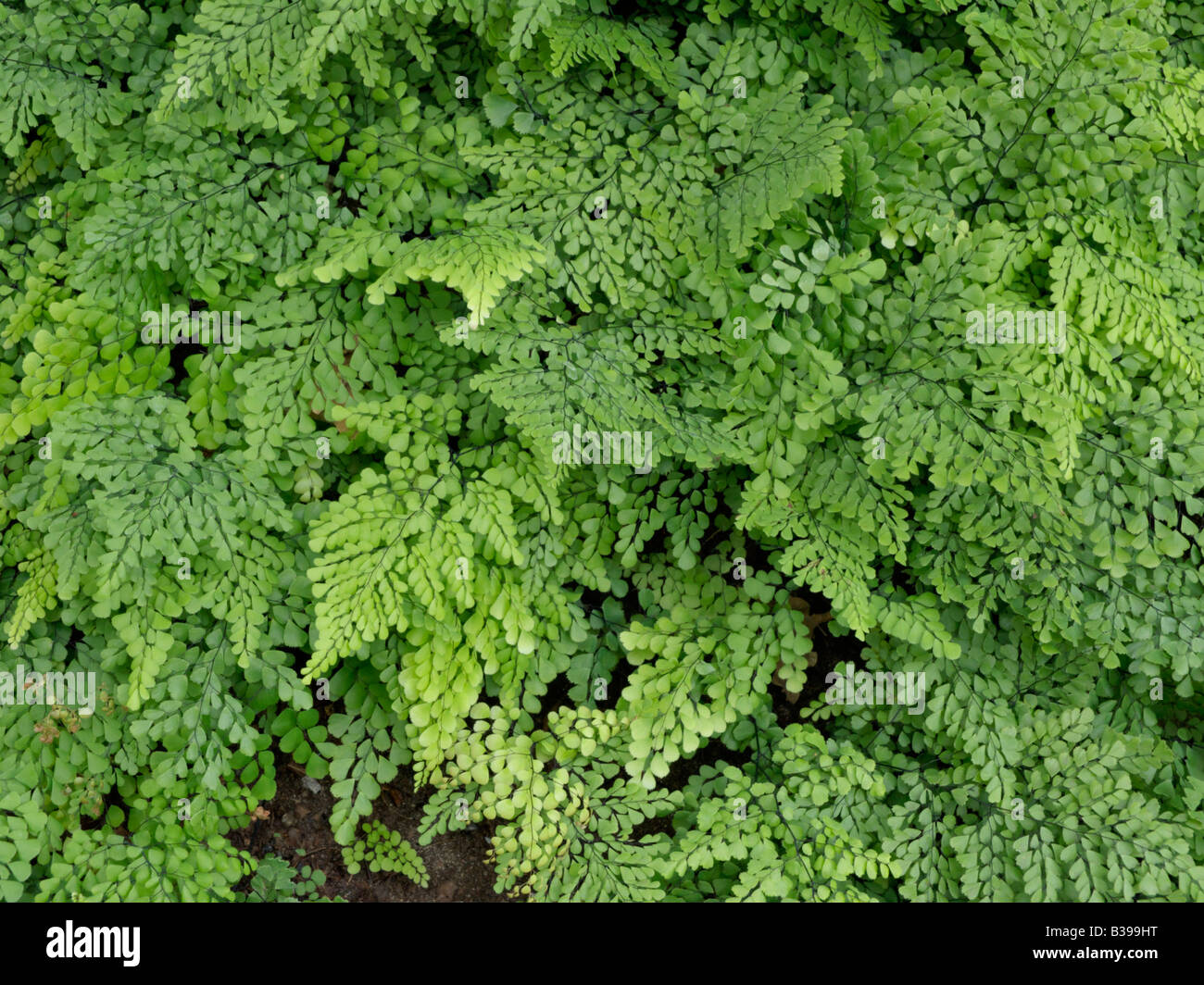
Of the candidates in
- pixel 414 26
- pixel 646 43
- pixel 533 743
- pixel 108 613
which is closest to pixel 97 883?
pixel 108 613

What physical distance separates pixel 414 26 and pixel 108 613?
2.29 m

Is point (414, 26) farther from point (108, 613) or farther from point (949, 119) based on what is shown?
point (108, 613)

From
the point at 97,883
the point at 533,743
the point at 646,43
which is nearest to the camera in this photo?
the point at 97,883

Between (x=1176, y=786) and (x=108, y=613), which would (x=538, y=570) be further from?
(x=1176, y=786)

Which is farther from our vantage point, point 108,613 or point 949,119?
point 949,119

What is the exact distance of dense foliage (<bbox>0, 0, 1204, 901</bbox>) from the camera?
3156 millimetres

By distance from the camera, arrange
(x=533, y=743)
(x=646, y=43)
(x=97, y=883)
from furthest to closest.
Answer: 1. (x=533, y=743)
2. (x=646, y=43)
3. (x=97, y=883)

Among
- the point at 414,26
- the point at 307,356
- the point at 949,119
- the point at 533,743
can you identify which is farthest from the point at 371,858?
the point at 949,119

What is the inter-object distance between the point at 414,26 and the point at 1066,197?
241 cm

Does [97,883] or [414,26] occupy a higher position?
[414,26]

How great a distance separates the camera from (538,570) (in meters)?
3.43

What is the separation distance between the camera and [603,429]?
3.12 m

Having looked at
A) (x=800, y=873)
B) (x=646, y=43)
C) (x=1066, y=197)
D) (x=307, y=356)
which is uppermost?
(x=646, y=43)

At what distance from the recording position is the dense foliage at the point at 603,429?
3156 millimetres
